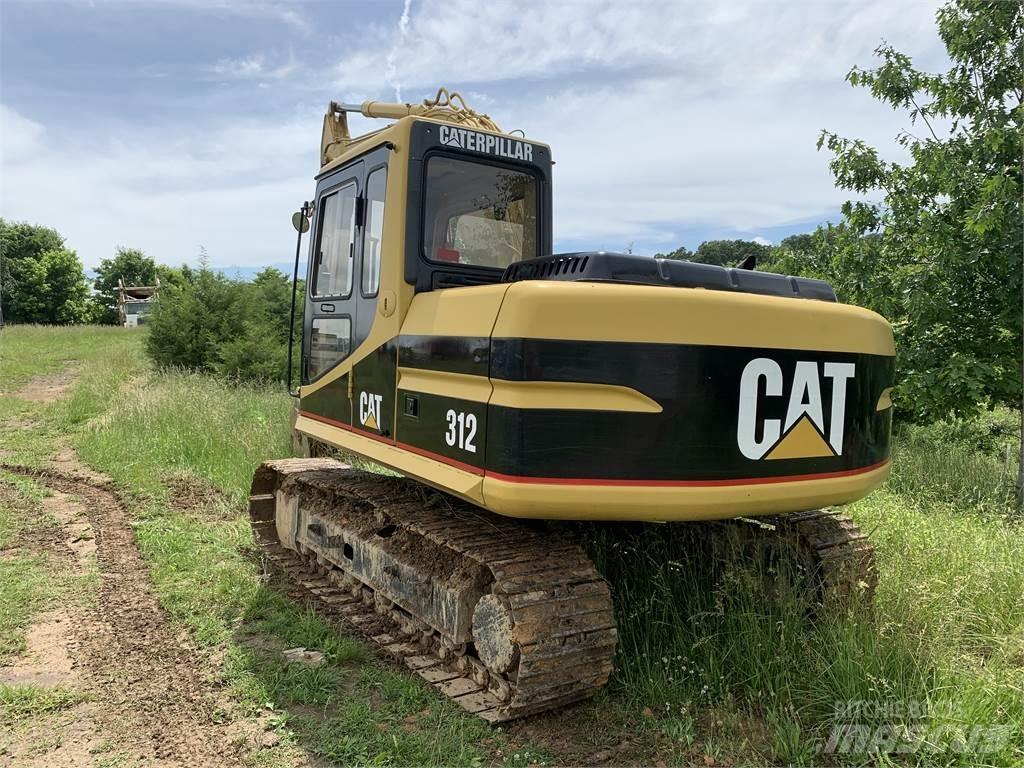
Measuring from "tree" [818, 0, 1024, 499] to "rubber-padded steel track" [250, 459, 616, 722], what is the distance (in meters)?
5.60

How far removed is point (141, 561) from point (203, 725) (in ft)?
9.04

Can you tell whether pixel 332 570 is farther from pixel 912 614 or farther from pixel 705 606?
pixel 912 614

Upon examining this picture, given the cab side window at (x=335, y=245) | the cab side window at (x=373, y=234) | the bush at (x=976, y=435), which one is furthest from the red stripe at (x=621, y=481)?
the bush at (x=976, y=435)

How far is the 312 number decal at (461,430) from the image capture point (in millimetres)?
3102

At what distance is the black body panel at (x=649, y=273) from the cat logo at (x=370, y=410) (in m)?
1.07

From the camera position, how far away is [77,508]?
7.31 meters

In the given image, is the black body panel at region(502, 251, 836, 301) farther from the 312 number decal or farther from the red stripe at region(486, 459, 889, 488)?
the red stripe at region(486, 459, 889, 488)

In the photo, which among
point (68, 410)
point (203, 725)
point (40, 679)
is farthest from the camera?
point (68, 410)

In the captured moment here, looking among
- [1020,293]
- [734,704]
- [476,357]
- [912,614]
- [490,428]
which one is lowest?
Result: [734,704]

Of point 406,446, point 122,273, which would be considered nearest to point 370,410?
point 406,446

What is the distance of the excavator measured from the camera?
288cm

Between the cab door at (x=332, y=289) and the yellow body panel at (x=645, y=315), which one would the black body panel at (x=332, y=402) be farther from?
the yellow body panel at (x=645, y=315)

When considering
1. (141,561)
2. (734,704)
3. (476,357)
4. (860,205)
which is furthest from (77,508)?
(860,205)

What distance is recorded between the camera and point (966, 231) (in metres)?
7.23
